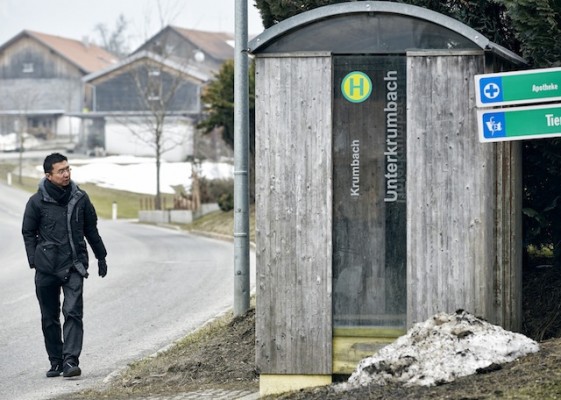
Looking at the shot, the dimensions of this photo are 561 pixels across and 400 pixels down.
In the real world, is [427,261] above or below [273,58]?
below

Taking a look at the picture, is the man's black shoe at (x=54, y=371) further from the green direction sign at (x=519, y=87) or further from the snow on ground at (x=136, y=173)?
the snow on ground at (x=136, y=173)

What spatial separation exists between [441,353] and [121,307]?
970 centimetres

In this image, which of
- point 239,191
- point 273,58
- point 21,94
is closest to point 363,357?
point 273,58

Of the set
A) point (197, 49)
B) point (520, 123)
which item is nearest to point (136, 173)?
point (197, 49)

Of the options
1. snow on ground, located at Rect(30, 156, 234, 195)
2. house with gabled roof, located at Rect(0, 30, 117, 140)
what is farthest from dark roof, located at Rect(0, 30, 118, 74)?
snow on ground, located at Rect(30, 156, 234, 195)

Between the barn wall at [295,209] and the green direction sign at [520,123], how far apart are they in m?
1.46

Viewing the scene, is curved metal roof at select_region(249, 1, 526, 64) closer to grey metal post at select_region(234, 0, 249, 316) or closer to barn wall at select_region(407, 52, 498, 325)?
barn wall at select_region(407, 52, 498, 325)

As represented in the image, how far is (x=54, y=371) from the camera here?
10.7 metres

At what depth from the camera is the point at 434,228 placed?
8305 mm

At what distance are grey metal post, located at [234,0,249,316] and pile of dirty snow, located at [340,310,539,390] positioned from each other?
3.95 metres

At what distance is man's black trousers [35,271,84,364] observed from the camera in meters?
10.5

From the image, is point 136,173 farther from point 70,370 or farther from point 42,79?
point 70,370

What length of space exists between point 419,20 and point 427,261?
65.5 inches

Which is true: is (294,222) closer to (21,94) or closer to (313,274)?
(313,274)
